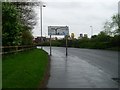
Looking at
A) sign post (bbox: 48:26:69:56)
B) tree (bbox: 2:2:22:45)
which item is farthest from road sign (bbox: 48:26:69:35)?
tree (bbox: 2:2:22:45)

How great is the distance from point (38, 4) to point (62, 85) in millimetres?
39720

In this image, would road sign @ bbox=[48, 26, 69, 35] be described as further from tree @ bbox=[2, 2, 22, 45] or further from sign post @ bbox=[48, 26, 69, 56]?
tree @ bbox=[2, 2, 22, 45]

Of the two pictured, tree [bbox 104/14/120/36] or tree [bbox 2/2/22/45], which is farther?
tree [bbox 104/14/120/36]

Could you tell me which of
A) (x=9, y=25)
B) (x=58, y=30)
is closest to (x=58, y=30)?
(x=58, y=30)

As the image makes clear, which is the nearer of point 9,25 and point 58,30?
point 9,25

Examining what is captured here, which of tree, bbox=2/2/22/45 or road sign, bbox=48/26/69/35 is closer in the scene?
tree, bbox=2/2/22/45

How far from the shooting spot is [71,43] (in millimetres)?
113188

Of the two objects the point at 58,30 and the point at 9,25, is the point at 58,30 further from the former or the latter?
the point at 9,25

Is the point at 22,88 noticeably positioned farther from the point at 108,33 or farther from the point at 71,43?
the point at 71,43

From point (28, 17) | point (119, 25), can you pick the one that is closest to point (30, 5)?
point (28, 17)

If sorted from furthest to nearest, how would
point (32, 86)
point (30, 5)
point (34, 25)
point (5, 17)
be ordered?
point (34, 25), point (30, 5), point (5, 17), point (32, 86)

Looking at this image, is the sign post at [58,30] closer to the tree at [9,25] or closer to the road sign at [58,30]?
the road sign at [58,30]

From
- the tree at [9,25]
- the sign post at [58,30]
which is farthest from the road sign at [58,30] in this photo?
the tree at [9,25]

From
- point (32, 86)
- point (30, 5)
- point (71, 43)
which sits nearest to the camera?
point (32, 86)
